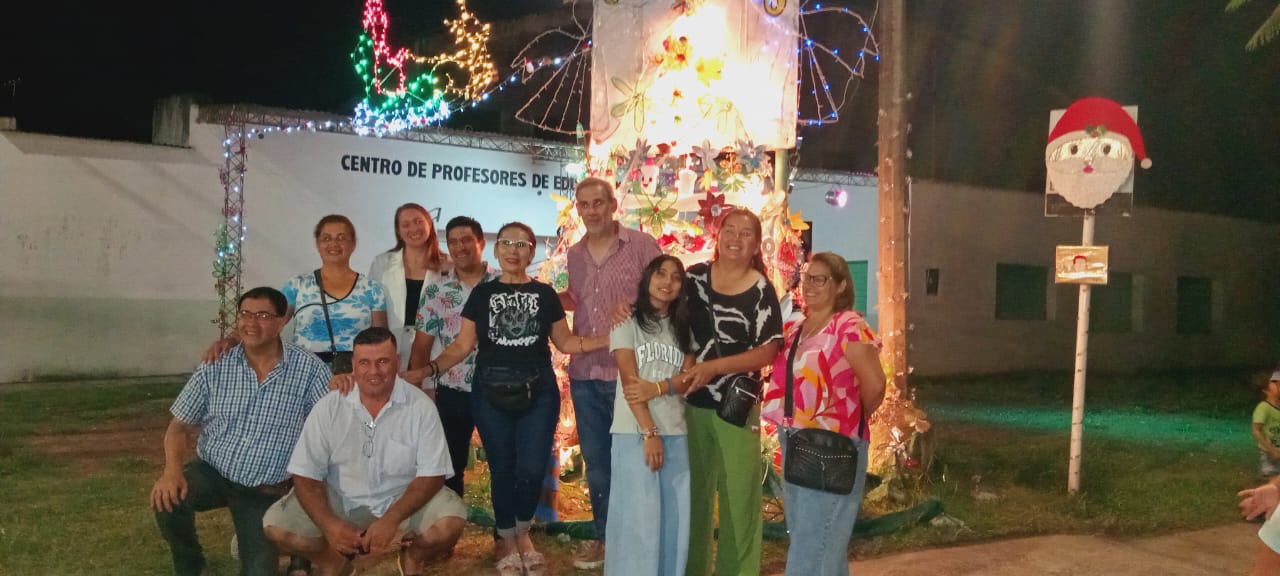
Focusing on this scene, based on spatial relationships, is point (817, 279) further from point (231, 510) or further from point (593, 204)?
point (231, 510)

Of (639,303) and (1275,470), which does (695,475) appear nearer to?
(639,303)

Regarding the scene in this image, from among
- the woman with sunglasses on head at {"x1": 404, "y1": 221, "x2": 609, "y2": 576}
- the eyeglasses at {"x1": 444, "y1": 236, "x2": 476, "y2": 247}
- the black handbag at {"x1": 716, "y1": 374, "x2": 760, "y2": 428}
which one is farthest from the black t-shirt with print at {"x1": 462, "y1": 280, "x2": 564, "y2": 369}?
the black handbag at {"x1": 716, "y1": 374, "x2": 760, "y2": 428}

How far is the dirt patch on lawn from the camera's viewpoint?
7996 millimetres

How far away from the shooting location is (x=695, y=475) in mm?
4230

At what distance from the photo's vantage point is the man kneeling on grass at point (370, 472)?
389cm

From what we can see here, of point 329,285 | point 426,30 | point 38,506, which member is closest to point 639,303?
point 329,285

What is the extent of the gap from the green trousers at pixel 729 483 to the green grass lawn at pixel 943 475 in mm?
922

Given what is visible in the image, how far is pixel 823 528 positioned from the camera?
367cm

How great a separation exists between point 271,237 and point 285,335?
2.12 metres

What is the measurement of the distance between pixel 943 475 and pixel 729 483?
3564 mm

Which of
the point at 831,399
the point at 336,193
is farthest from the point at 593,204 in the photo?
the point at 336,193

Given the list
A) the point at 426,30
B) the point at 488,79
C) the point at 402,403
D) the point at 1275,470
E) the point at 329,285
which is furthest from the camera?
the point at 426,30

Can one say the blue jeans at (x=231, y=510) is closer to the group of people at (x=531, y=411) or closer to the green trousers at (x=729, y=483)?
the group of people at (x=531, y=411)

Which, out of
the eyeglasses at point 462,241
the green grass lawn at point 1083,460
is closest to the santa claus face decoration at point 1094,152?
the green grass lawn at point 1083,460
